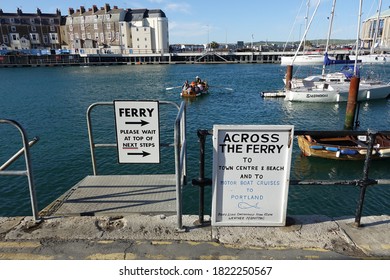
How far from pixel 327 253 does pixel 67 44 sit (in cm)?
13207

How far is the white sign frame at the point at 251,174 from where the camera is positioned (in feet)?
10.5

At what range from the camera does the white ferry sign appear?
4.36 metres

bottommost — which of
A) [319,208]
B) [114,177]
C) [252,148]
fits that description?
[319,208]

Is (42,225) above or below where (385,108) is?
above

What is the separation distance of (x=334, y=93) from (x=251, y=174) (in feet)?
92.1

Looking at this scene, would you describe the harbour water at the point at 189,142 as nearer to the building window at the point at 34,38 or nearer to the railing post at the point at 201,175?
the railing post at the point at 201,175

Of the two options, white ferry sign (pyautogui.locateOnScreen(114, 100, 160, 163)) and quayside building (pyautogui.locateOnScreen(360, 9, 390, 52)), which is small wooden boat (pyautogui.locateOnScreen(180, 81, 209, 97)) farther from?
quayside building (pyautogui.locateOnScreen(360, 9, 390, 52))

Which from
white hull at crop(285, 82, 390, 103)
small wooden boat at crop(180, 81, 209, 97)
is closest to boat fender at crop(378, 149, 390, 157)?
white hull at crop(285, 82, 390, 103)

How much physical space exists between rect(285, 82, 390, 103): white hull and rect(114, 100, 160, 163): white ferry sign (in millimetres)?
26366

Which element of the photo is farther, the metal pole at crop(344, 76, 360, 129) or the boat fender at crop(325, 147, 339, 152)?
the metal pole at crop(344, 76, 360, 129)

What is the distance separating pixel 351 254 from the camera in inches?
122

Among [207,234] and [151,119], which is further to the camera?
[151,119]

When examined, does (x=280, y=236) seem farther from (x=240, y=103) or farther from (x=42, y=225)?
(x=240, y=103)
